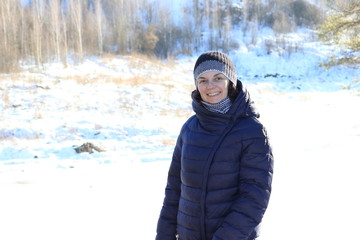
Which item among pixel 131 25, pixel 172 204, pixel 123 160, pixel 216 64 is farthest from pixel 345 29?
pixel 131 25

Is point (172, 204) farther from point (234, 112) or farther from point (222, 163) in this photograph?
point (234, 112)

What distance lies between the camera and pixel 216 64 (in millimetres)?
1979

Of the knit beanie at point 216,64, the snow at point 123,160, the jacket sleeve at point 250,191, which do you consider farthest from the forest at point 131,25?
the jacket sleeve at point 250,191

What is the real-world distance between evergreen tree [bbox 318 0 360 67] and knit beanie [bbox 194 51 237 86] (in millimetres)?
9910

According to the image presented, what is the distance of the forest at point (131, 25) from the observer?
3247 cm

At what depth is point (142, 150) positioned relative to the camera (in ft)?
34.5

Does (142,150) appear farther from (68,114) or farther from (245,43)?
(245,43)

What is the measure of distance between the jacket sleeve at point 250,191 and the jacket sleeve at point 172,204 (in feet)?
1.51

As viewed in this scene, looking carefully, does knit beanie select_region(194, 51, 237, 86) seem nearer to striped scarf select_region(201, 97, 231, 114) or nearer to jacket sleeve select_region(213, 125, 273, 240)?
striped scarf select_region(201, 97, 231, 114)

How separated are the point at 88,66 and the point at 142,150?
71.3 ft

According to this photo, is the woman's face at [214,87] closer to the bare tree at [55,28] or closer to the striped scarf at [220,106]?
the striped scarf at [220,106]

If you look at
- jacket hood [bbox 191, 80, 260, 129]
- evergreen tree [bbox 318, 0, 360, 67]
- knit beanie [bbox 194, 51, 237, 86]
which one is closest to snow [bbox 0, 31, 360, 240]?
evergreen tree [bbox 318, 0, 360, 67]

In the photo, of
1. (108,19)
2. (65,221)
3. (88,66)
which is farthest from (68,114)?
(108,19)

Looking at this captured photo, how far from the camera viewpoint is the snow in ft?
Result: 14.6
